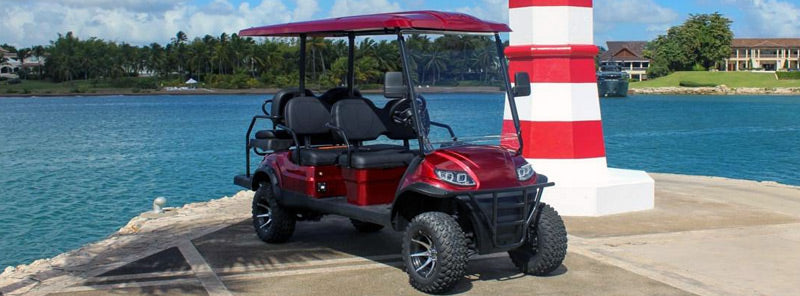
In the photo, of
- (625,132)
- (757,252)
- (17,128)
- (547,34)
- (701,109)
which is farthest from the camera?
(701,109)

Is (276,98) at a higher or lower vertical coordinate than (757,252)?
higher

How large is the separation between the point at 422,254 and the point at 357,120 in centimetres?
181

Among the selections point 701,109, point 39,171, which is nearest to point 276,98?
point 39,171

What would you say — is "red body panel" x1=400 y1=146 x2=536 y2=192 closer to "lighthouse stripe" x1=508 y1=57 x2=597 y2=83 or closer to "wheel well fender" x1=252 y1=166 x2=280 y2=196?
"wheel well fender" x1=252 y1=166 x2=280 y2=196

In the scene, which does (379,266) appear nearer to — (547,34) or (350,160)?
(350,160)

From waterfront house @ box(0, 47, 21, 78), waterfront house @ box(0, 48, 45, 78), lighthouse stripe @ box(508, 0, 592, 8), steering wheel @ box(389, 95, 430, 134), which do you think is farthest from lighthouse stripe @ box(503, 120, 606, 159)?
waterfront house @ box(0, 47, 21, 78)

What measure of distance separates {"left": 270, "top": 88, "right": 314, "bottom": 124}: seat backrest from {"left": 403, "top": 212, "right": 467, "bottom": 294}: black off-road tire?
2.66m

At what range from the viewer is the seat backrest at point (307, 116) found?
347 inches

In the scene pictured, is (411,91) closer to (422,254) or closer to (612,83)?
(422,254)

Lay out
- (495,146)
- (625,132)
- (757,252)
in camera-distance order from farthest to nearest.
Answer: (625,132) < (757,252) < (495,146)

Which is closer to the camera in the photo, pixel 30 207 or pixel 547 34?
pixel 547 34

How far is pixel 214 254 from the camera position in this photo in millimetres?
8375

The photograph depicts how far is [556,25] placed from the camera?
10234 millimetres

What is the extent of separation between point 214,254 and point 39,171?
25.6 metres
